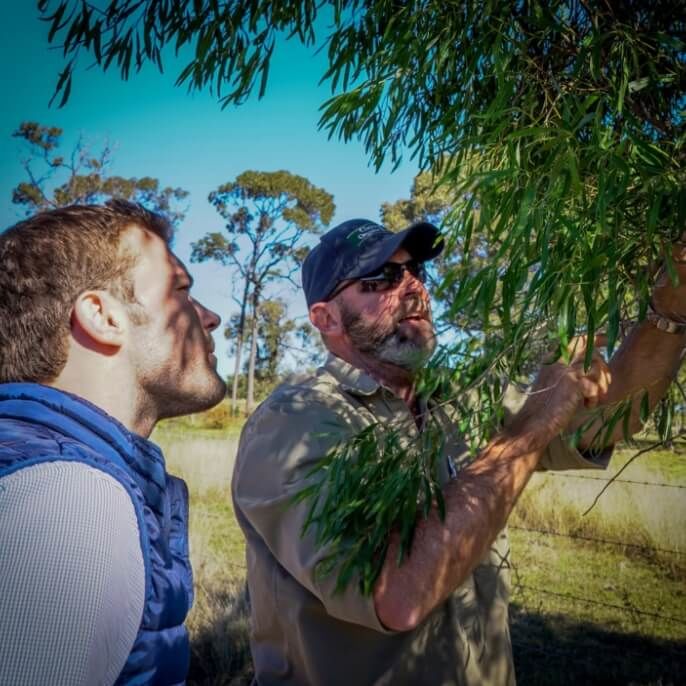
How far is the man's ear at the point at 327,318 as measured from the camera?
7.47 ft

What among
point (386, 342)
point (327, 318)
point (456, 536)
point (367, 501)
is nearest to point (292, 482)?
point (367, 501)

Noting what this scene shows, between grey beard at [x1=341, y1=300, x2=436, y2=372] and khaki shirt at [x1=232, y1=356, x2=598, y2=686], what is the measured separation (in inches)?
9.0

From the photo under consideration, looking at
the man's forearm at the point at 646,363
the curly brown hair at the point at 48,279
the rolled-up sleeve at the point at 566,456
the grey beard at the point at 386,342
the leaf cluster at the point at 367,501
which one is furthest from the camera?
the grey beard at the point at 386,342

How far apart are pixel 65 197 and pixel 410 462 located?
17.7 metres

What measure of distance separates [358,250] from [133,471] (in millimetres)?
1322

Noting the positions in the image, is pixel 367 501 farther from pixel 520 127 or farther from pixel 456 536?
pixel 520 127

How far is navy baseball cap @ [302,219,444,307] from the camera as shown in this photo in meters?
2.17

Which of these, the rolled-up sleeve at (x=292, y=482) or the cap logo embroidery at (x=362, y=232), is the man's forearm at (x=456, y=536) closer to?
the rolled-up sleeve at (x=292, y=482)

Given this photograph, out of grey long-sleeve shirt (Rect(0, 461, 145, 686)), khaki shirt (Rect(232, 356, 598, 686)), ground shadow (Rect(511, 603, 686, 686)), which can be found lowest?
ground shadow (Rect(511, 603, 686, 686))

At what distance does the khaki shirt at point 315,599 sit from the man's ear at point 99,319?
1.63ft

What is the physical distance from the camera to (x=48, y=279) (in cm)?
120

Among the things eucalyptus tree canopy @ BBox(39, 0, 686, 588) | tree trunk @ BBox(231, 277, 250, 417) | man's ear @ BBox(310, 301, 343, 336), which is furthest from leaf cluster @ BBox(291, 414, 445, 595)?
tree trunk @ BBox(231, 277, 250, 417)

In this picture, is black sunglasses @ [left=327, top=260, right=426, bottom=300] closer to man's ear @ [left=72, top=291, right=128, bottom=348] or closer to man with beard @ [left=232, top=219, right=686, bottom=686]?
man with beard @ [left=232, top=219, right=686, bottom=686]

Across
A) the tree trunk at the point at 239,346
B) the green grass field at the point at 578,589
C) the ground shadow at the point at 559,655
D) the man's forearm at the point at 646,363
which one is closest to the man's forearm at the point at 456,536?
the man's forearm at the point at 646,363
